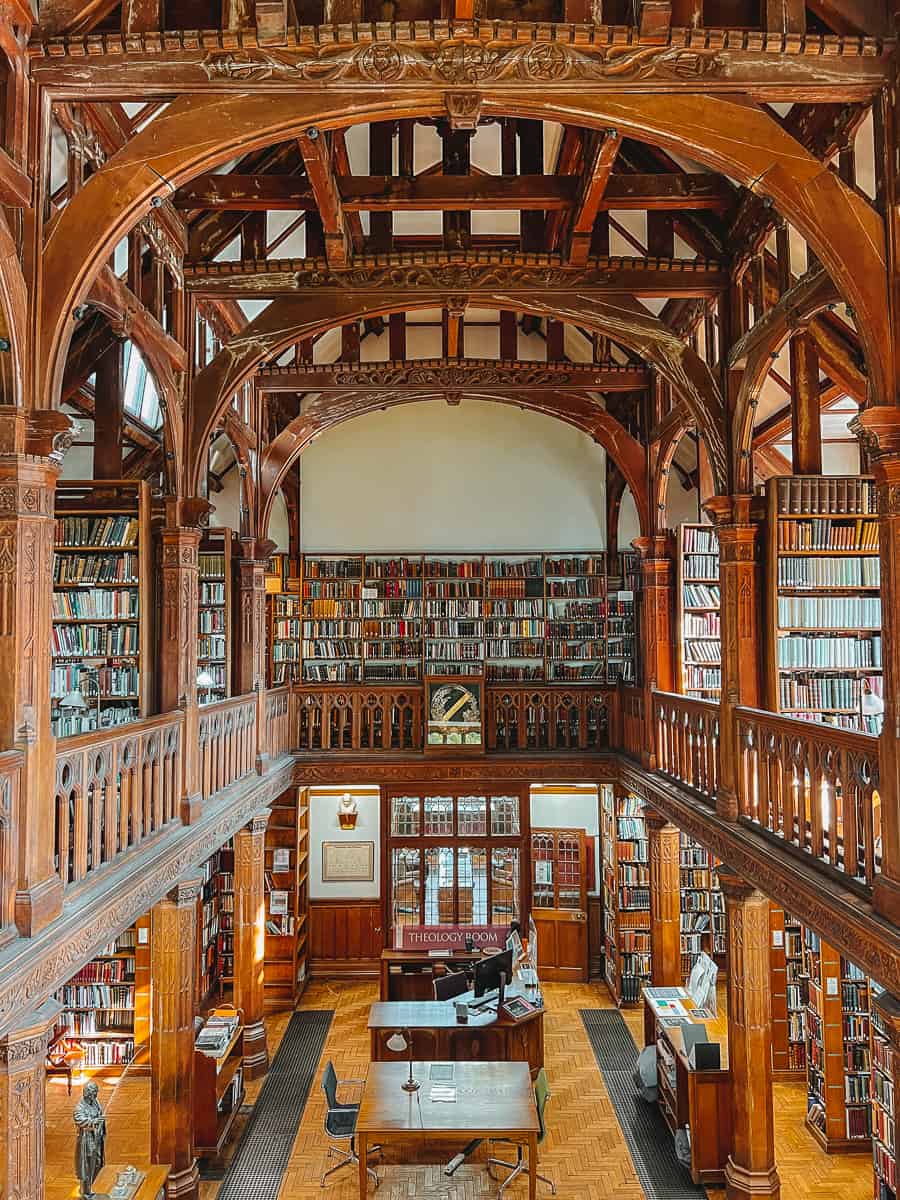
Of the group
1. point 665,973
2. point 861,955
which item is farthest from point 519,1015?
point 861,955

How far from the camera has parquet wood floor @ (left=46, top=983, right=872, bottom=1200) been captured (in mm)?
7234

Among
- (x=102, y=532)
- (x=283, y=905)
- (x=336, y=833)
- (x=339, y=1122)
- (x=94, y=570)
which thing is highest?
(x=102, y=532)

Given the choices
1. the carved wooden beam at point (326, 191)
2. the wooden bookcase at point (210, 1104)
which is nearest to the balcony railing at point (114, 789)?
the wooden bookcase at point (210, 1104)

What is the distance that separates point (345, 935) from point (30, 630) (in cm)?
951

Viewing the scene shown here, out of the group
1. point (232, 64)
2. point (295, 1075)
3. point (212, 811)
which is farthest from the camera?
point (295, 1075)

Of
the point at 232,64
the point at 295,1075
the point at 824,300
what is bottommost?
the point at 295,1075

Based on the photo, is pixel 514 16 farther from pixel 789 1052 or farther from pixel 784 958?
pixel 789 1052

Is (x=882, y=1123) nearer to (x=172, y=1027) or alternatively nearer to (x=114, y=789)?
(x=172, y=1027)

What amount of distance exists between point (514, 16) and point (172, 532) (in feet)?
12.9

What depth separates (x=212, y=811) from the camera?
710cm

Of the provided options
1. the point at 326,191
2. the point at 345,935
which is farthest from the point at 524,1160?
the point at 326,191

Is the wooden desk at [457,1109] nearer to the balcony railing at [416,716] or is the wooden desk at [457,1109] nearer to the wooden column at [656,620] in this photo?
the wooden column at [656,620]

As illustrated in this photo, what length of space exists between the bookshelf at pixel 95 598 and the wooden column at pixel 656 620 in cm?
490

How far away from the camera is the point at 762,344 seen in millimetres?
6414
